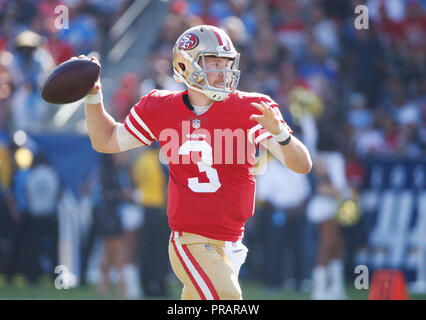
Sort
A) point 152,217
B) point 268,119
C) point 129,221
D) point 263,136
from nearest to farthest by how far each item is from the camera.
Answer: point 268,119 < point 263,136 < point 152,217 < point 129,221

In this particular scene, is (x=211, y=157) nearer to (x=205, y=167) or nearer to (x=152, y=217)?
(x=205, y=167)

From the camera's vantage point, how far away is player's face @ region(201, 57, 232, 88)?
4594 millimetres

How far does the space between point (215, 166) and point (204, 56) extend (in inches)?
24.4

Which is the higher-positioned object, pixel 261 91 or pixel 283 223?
pixel 261 91

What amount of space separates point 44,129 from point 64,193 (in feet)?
2.59

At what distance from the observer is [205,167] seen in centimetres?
451

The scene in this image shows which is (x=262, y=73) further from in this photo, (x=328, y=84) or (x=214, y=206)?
(x=214, y=206)

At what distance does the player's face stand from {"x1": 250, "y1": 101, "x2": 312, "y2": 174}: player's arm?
338mm

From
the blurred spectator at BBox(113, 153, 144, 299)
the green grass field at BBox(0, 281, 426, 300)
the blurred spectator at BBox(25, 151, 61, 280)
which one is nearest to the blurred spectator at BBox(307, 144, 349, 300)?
the green grass field at BBox(0, 281, 426, 300)

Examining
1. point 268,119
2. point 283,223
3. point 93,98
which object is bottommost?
point 283,223

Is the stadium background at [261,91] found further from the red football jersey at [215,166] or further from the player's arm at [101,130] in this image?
the red football jersey at [215,166]

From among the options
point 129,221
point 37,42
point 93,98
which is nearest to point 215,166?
point 93,98

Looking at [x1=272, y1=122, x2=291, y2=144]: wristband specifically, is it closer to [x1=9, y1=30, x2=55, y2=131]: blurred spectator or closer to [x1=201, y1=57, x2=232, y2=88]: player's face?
[x1=201, y1=57, x2=232, y2=88]: player's face

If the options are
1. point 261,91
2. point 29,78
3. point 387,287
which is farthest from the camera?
point 261,91
